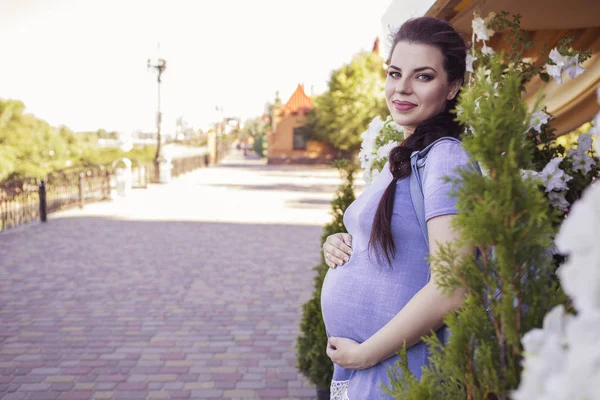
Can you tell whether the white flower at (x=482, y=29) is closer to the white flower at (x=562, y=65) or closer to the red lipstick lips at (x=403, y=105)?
the white flower at (x=562, y=65)

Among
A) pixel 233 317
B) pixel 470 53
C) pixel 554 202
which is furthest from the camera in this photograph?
pixel 233 317

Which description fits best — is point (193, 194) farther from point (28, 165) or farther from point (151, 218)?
point (28, 165)

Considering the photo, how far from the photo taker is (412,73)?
1725 millimetres

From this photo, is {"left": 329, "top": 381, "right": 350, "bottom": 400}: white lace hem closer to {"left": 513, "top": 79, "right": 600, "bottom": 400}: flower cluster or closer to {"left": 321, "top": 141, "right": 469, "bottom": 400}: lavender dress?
{"left": 321, "top": 141, "right": 469, "bottom": 400}: lavender dress

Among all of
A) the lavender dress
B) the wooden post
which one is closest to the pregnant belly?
the lavender dress

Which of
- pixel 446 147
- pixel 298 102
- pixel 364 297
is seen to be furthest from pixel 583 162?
pixel 298 102

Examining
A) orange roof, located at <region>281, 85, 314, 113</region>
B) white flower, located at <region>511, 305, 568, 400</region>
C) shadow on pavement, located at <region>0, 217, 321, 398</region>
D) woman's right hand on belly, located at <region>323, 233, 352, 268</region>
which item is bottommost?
shadow on pavement, located at <region>0, 217, 321, 398</region>

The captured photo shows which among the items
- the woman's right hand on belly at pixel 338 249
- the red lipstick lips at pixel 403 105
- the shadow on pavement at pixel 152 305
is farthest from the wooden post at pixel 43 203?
the red lipstick lips at pixel 403 105

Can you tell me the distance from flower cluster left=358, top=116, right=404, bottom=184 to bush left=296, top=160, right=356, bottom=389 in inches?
23.5

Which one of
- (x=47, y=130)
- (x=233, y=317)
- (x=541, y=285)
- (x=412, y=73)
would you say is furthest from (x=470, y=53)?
(x=47, y=130)

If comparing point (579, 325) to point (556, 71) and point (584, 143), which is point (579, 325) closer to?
point (584, 143)

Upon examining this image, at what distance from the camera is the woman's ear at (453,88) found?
1.75 meters

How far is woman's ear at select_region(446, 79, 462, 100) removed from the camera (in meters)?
1.75

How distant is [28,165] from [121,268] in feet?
86.9
